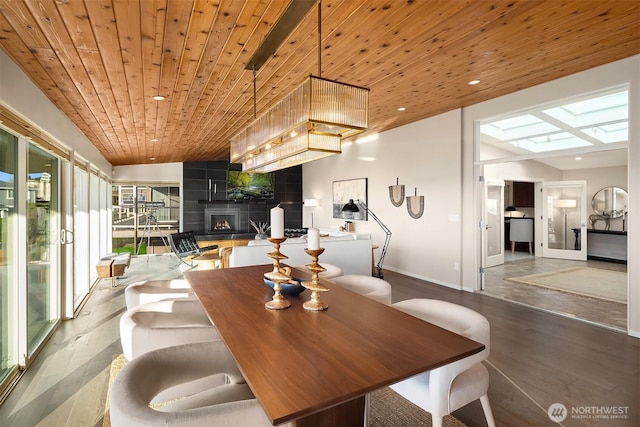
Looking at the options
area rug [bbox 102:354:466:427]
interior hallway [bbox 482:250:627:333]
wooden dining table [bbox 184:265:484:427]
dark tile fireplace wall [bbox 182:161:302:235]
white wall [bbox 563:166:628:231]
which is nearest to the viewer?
wooden dining table [bbox 184:265:484:427]

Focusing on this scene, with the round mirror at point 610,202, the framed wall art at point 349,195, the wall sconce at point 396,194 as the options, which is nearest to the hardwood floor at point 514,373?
the wall sconce at point 396,194

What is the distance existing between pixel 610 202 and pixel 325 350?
9313mm

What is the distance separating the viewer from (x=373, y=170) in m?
6.92

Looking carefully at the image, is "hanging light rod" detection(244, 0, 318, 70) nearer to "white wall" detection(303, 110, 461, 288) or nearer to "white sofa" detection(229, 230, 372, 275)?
"white sofa" detection(229, 230, 372, 275)

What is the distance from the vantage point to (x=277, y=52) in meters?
2.66

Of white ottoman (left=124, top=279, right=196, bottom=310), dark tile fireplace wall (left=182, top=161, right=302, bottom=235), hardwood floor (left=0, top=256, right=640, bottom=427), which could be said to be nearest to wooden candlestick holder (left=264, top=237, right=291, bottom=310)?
white ottoman (left=124, top=279, right=196, bottom=310)

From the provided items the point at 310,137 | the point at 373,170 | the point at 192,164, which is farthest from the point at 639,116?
the point at 192,164

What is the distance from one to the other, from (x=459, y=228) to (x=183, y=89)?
416 centimetres

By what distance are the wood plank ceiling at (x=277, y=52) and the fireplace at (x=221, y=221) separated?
5.03m

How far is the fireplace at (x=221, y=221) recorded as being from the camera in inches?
356

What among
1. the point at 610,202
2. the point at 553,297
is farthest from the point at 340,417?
the point at 610,202

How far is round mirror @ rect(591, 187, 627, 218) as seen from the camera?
7.53 meters

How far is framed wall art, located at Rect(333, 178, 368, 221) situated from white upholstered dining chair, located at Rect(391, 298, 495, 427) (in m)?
5.42

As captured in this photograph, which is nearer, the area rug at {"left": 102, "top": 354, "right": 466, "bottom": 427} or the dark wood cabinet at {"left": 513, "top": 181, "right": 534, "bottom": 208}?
the area rug at {"left": 102, "top": 354, "right": 466, "bottom": 427}
